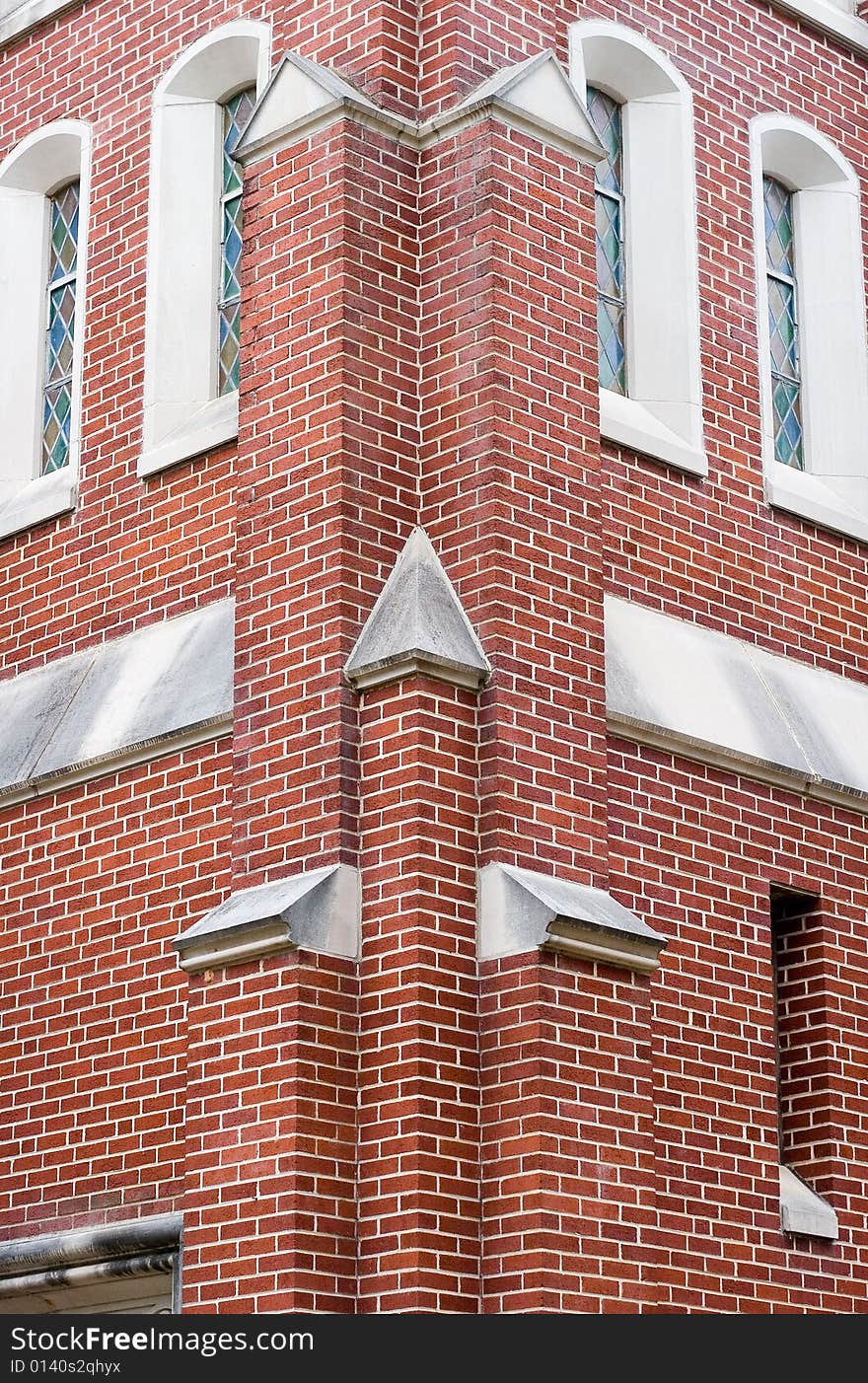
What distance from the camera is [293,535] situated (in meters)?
10.2

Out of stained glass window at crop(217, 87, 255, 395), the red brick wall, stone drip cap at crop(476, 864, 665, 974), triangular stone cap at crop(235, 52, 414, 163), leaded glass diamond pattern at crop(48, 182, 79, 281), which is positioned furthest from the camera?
leaded glass diamond pattern at crop(48, 182, 79, 281)

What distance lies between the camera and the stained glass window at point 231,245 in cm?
1187

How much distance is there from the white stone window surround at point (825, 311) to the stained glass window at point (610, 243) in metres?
0.80

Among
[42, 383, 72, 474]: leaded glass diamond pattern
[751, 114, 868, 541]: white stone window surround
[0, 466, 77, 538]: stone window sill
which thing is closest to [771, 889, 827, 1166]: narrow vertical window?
[751, 114, 868, 541]: white stone window surround

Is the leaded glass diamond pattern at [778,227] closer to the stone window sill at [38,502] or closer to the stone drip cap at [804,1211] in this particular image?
the stone window sill at [38,502]

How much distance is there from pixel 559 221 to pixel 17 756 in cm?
366

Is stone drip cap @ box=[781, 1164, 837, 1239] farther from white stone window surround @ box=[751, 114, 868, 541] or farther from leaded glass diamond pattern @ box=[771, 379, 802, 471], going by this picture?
leaded glass diamond pattern @ box=[771, 379, 802, 471]

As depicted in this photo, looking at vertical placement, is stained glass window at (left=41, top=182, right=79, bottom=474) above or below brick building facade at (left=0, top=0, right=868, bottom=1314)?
above

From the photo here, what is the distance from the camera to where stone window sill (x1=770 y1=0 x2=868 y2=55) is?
1316 cm

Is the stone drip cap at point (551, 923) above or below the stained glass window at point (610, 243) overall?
below

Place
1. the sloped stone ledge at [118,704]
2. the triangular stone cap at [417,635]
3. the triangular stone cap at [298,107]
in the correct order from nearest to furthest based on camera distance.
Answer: the triangular stone cap at [417,635]
the triangular stone cap at [298,107]
the sloped stone ledge at [118,704]

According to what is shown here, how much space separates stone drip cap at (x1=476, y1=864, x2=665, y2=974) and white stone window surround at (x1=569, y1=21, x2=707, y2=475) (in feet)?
8.85

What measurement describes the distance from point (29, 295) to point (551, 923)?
564cm

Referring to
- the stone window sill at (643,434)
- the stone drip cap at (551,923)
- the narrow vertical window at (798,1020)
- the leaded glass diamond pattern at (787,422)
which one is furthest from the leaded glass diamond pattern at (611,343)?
the stone drip cap at (551,923)
